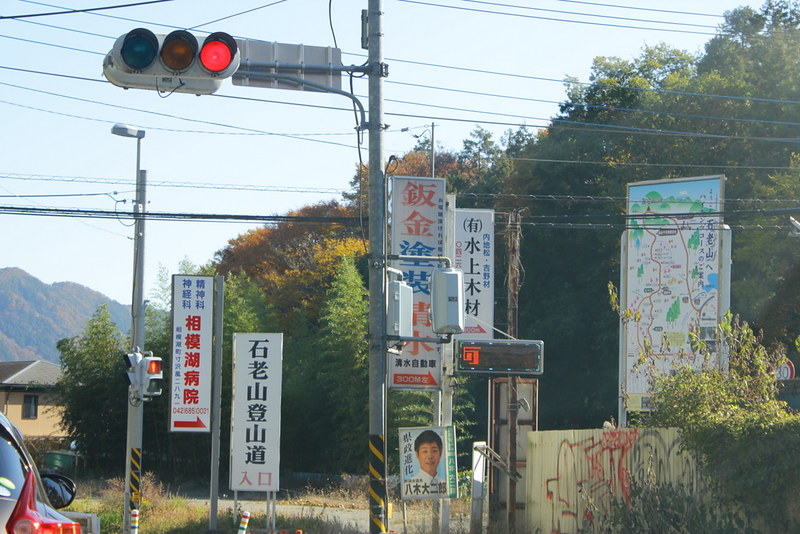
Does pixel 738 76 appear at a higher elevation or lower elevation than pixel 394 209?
higher

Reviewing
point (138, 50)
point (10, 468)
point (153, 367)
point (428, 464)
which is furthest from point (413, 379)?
point (10, 468)

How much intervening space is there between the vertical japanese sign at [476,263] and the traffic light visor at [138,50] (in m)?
13.5

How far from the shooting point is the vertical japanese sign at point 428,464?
17172 mm

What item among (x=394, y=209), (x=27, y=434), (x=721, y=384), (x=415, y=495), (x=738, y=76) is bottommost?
(x=27, y=434)

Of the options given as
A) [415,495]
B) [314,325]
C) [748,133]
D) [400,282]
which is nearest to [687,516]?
[400,282]

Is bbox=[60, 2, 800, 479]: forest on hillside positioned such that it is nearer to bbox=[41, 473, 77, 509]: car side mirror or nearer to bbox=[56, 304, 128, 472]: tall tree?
bbox=[56, 304, 128, 472]: tall tree

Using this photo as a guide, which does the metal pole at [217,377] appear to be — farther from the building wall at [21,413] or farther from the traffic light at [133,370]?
the building wall at [21,413]

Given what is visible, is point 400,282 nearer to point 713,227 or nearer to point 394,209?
point 394,209

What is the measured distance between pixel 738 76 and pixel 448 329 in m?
33.5

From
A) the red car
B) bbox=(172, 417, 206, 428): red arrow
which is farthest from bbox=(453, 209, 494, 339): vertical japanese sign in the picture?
the red car

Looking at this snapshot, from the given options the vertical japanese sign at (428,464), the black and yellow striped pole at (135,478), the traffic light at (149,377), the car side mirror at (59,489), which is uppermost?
the car side mirror at (59,489)

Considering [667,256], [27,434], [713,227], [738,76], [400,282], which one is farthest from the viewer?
[27,434]

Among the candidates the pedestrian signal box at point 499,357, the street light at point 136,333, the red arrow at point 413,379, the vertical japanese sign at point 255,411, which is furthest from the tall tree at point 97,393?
the pedestrian signal box at point 499,357

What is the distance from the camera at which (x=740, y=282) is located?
124 ft
